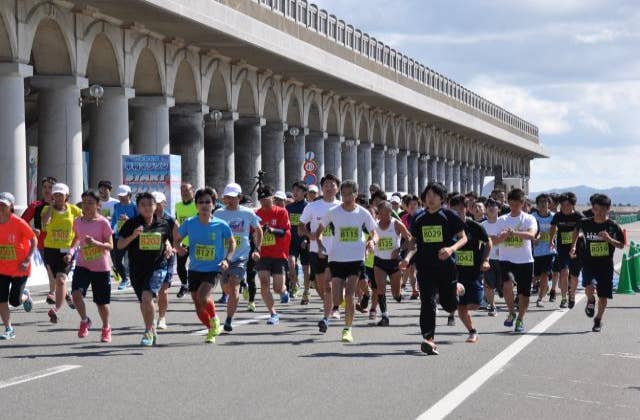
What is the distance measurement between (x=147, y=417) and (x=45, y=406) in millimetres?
907

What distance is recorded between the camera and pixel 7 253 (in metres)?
14.3

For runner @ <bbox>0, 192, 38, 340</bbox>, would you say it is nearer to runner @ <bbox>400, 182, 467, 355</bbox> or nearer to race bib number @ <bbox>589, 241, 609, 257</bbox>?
runner @ <bbox>400, 182, 467, 355</bbox>

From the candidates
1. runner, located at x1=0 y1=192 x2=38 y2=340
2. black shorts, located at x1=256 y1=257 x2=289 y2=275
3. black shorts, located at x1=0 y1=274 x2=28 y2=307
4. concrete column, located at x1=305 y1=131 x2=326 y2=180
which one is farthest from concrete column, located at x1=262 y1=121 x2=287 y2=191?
runner, located at x1=0 y1=192 x2=38 y2=340

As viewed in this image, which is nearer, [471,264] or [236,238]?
[236,238]

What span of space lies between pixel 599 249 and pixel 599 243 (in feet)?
0.23

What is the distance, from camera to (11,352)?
42.1 feet

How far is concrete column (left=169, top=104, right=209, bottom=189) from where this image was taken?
149 feet

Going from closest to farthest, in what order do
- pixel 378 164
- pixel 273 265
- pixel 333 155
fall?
pixel 273 265 → pixel 333 155 → pixel 378 164

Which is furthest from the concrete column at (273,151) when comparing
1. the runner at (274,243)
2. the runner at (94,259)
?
the runner at (94,259)

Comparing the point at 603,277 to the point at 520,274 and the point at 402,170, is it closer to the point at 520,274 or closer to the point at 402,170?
the point at 520,274

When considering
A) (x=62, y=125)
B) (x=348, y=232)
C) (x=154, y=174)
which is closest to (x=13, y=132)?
(x=62, y=125)

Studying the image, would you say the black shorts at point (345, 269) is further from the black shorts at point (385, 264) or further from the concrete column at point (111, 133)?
the concrete column at point (111, 133)

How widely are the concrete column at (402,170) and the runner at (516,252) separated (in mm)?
64833

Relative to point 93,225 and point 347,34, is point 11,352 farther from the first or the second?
point 347,34
